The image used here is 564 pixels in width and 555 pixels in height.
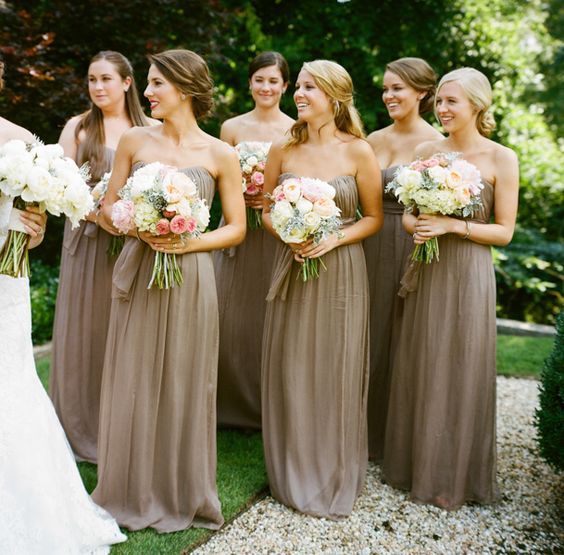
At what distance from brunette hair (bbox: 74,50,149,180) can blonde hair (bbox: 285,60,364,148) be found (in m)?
1.59

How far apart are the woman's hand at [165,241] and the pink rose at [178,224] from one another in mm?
191

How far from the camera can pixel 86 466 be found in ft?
18.0

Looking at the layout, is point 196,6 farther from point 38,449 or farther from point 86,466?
point 38,449

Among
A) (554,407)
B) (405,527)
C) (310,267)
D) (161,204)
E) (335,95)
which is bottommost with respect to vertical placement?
(405,527)

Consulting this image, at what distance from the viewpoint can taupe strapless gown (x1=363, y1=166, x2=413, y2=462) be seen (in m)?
5.70

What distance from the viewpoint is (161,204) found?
13.0 ft

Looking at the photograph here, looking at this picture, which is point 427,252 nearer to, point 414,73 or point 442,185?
point 442,185

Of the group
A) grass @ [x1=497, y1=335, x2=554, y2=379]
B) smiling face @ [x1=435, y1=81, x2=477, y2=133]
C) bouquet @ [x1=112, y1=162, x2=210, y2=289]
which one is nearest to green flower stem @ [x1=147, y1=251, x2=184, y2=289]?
bouquet @ [x1=112, y1=162, x2=210, y2=289]

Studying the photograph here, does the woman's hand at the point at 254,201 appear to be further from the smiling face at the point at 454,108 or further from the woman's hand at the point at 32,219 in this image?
the woman's hand at the point at 32,219

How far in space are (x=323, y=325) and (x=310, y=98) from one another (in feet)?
5.21

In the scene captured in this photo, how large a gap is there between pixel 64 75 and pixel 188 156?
5.42 meters

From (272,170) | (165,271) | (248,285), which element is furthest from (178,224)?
(248,285)

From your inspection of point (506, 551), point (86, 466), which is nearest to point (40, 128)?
point (86, 466)

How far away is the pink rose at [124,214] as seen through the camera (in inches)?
160
